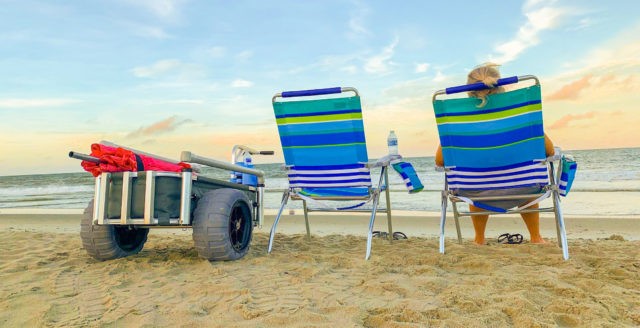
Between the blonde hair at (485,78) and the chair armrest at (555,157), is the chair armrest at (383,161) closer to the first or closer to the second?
the blonde hair at (485,78)

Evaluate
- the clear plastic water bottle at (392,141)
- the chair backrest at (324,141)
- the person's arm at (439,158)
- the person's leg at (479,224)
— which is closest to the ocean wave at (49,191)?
the chair backrest at (324,141)

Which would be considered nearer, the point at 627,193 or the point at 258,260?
the point at 258,260

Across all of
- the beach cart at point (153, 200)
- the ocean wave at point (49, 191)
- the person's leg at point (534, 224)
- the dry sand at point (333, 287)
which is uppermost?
the ocean wave at point (49, 191)

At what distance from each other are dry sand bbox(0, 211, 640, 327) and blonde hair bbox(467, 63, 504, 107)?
4.33 feet

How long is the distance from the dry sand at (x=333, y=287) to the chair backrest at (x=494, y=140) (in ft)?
2.07

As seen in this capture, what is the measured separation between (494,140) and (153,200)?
2758 millimetres

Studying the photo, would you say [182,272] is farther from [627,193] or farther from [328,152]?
[627,193]

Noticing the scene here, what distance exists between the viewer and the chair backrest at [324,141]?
4195mm

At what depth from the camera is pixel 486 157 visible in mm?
3949

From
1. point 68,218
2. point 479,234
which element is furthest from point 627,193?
point 68,218

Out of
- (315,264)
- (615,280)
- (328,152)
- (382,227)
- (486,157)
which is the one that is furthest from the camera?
(382,227)

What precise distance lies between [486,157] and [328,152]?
1.40m

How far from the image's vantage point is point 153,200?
330 centimetres

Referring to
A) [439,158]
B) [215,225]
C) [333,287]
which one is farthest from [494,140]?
[215,225]
